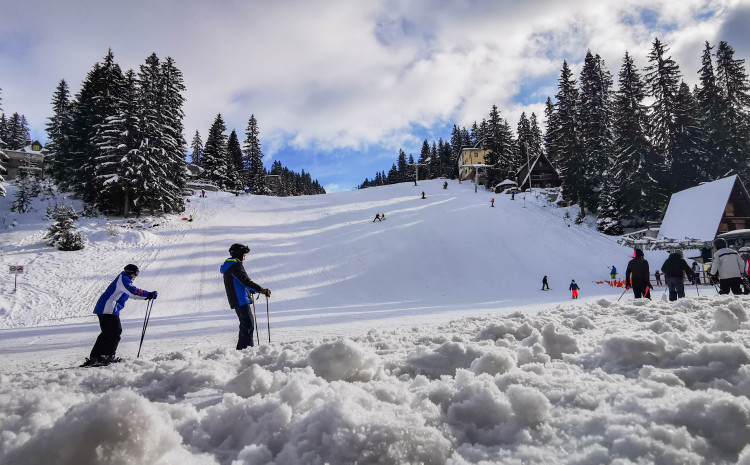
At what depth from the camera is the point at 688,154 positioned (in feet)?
119

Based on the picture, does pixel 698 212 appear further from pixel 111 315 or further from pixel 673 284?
pixel 111 315

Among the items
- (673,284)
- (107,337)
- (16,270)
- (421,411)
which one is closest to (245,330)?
(107,337)

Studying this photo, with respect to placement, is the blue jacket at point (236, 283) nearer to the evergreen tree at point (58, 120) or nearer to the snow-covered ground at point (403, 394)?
the snow-covered ground at point (403, 394)

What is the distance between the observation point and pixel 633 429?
81.5 inches

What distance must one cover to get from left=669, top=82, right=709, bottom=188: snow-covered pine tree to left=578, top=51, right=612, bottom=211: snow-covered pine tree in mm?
6425

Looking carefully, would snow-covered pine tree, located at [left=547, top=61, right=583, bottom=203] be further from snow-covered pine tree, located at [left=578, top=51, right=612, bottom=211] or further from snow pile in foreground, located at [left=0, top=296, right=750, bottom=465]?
snow pile in foreground, located at [left=0, top=296, right=750, bottom=465]

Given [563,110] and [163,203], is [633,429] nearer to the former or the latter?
[163,203]

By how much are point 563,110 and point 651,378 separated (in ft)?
172

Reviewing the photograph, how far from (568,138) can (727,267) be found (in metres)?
38.5

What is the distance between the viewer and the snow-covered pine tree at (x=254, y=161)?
69688 millimetres

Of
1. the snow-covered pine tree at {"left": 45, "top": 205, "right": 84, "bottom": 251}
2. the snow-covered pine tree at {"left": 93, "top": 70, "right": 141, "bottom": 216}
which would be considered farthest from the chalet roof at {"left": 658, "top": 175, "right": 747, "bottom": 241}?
the snow-covered pine tree at {"left": 93, "top": 70, "right": 141, "bottom": 216}

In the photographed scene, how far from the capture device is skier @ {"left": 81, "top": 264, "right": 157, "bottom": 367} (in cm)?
632

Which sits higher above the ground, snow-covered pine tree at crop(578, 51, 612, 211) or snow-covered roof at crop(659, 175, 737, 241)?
snow-covered pine tree at crop(578, 51, 612, 211)

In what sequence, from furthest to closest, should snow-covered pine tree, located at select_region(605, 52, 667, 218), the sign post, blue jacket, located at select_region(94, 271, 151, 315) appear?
Result: snow-covered pine tree, located at select_region(605, 52, 667, 218)
the sign post
blue jacket, located at select_region(94, 271, 151, 315)
